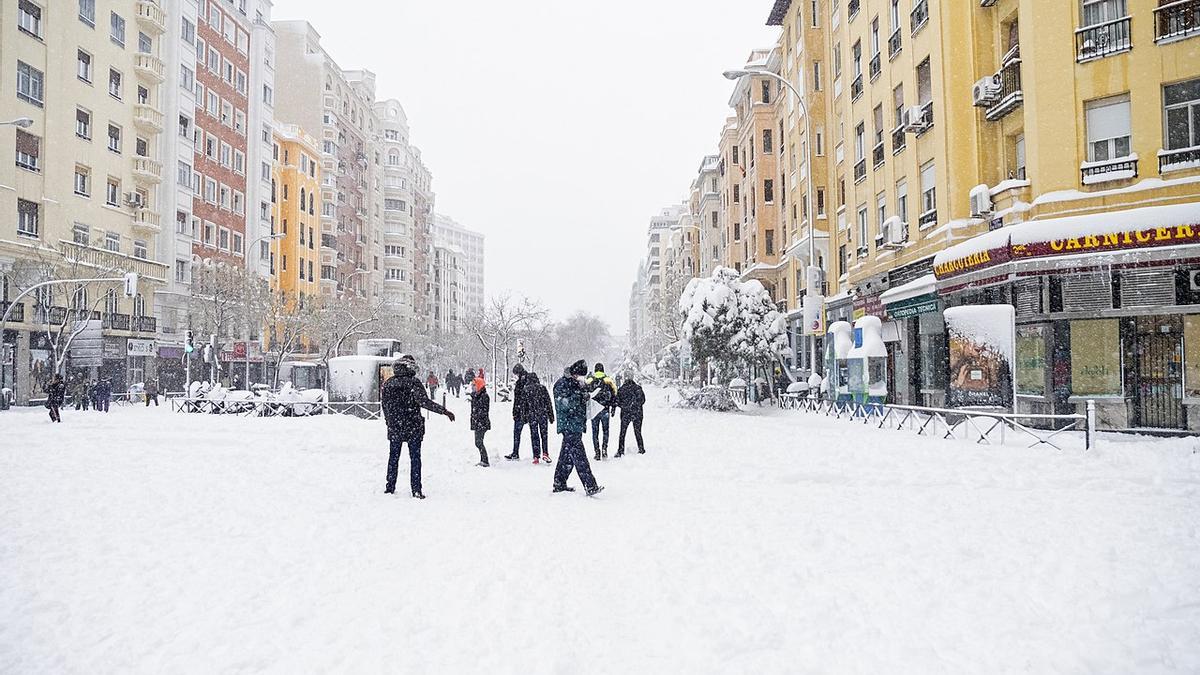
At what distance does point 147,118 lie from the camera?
41.8 m

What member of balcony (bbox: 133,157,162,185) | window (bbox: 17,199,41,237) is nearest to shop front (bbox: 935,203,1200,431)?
window (bbox: 17,199,41,237)

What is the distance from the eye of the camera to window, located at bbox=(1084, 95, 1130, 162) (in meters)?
16.5

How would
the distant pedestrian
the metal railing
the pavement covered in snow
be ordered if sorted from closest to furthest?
the pavement covered in snow, the metal railing, the distant pedestrian

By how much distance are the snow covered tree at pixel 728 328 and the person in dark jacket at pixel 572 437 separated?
18.2 meters

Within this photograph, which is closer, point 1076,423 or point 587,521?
point 587,521

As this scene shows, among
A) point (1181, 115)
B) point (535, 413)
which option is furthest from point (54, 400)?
point (1181, 115)

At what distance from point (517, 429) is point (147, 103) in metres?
39.9

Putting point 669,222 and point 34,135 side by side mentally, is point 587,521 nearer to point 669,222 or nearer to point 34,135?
point 34,135

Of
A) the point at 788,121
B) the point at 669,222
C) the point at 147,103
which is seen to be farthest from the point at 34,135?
the point at 669,222

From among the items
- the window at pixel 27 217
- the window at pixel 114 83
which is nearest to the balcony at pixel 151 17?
the window at pixel 114 83

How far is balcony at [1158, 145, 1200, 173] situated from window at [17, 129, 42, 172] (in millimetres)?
38972

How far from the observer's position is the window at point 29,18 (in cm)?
3247

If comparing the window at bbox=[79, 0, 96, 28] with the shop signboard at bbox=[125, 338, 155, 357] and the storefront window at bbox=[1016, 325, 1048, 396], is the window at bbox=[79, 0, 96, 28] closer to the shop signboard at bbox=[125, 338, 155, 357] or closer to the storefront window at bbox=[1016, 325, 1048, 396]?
the shop signboard at bbox=[125, 338, 155, 357]

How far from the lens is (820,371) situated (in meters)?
36.6
